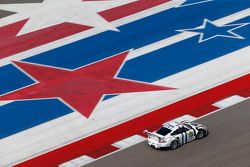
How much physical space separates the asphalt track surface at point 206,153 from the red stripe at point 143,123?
5.33ft

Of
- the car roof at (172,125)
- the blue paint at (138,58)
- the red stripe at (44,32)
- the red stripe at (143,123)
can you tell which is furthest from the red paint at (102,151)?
the red stripe at (44,32)

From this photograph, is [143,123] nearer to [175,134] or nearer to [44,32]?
[175,134]

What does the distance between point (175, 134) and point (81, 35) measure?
16350 mm

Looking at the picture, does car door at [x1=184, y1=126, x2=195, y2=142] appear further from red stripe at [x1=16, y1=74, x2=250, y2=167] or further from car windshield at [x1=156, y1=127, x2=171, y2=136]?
red stripe at [x1=16, y1=74, x2=250, y2=167]

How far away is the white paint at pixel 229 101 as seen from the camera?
117 feet

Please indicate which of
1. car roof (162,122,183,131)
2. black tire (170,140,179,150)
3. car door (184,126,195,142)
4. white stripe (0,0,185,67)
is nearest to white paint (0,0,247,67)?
white stripe (0,0,185,67)

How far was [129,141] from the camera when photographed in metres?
33.0

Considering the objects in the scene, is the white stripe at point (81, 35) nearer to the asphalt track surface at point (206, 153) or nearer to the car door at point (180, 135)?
the asphalt track surface at point (206, 153)

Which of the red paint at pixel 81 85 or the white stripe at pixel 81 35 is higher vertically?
the white stripe at pixel 81 35

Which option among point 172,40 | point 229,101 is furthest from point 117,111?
point 172,40

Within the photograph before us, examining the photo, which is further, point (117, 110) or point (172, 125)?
point (117, 110)

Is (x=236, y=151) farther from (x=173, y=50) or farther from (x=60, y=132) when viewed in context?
(x=173, y=50)

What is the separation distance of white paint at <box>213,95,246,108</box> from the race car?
11.6ft

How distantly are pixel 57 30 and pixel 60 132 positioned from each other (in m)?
14.0
